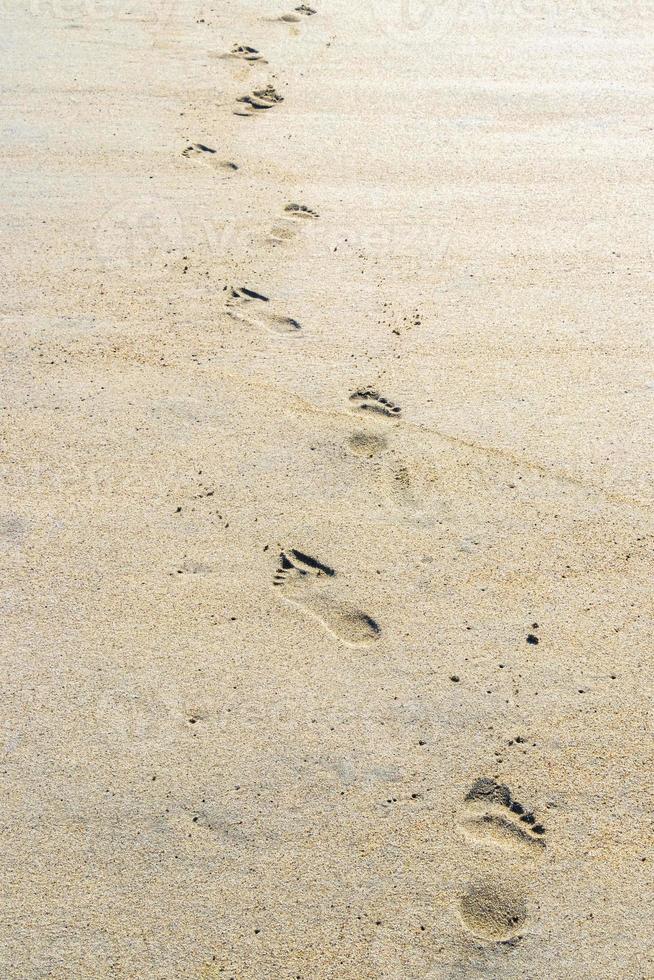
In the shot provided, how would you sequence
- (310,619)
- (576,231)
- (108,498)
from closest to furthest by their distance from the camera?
(310,619) → (108,498) → (576,231)

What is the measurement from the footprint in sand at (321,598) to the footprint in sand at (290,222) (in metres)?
1.94

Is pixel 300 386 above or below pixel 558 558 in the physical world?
above

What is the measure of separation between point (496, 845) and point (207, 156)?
3.86 m

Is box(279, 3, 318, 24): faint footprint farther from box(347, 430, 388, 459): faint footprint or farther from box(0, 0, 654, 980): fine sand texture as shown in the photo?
box(347, 430, 388, 459): faint footprint

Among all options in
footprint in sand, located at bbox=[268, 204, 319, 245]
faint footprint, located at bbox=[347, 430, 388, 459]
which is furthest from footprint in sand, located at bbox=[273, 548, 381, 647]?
footprint in sand, located at bbox=[268, 204, 319, 245]

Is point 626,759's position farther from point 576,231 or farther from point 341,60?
point 341,60

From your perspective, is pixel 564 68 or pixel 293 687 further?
pixel 564 68

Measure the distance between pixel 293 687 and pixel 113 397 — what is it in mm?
1474

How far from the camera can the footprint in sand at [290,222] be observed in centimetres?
458

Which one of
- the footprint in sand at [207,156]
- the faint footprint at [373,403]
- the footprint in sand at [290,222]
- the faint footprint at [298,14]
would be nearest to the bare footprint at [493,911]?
the faint footprint at [373,403]

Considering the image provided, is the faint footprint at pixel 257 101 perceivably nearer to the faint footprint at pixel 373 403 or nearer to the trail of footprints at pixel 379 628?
the trail of footprints at pixel 379 628

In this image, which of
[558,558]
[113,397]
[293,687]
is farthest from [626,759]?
[113,397]

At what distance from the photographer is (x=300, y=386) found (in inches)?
149

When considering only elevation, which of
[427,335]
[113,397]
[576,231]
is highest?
[576,231]
